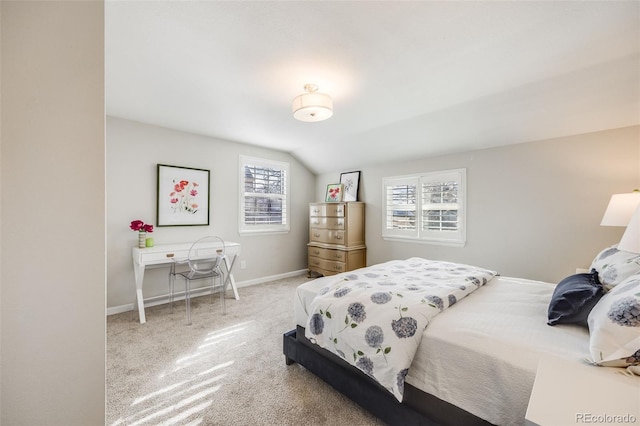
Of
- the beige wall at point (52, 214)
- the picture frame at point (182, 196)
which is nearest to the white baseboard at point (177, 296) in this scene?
the picture frame at point (182, 196)

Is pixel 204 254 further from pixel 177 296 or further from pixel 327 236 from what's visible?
pixel 327 236

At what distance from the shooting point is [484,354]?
1146 mm

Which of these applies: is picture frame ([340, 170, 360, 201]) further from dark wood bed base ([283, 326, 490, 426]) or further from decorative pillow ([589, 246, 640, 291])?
decorative pillow ([589, 246, 640, 291])

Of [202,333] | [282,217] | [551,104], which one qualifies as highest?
[551,104]

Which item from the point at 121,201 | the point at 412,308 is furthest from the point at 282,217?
the point at 412,308

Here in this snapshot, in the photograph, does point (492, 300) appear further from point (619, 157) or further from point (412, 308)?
point (619, 157)

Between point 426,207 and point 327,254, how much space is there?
1.73 metres

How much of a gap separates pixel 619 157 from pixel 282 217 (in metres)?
4.25

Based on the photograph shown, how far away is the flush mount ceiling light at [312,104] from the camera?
2.24 meters

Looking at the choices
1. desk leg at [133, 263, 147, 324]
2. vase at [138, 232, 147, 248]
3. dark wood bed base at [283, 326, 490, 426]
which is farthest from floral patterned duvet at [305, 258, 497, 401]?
vase at [138, 232, 147, 248]

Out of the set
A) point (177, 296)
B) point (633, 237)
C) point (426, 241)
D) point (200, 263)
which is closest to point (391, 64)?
point (633, 237)

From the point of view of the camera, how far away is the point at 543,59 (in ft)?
6.32

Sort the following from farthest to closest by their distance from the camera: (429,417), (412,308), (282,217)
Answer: (282,217) < (412,308) < (429,417)

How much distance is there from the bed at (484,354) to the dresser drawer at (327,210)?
2666 mm
